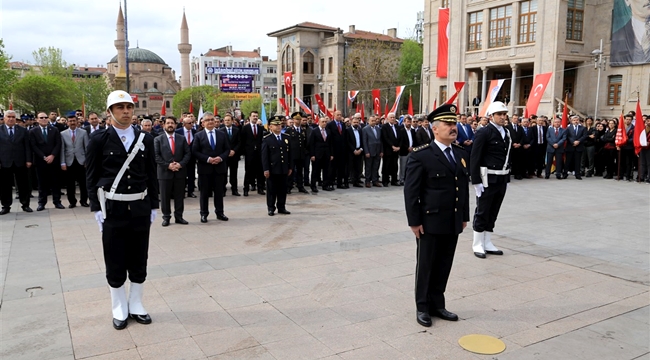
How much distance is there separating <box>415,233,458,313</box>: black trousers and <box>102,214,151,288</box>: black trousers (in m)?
2.78

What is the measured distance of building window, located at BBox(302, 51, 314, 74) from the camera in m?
66.4

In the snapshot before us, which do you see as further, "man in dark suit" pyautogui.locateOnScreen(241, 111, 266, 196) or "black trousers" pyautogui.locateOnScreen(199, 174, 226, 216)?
"man in dark suit" pyautogui.locateOnScreen(241, 111, 266, 196)

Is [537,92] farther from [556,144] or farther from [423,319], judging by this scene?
[423,319]

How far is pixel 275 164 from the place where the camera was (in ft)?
34.1

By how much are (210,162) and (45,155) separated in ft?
13.6

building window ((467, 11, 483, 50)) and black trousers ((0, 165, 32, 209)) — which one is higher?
building window ((467, 11, 483, 50))

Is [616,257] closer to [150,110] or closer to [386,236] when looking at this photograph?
[386,236]

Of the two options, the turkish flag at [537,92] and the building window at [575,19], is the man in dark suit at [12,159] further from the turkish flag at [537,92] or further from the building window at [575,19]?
the building window at [575,19]

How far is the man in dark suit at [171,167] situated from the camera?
9680 mm

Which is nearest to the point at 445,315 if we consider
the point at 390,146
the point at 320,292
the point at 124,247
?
the point at 320,292

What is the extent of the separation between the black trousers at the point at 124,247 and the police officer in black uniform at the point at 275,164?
5455 millimetres

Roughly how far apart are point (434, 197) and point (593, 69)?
112 ft

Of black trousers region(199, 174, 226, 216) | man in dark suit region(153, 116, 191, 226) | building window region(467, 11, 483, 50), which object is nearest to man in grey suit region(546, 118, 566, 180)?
black trousers region(199, 174, 226, 216)

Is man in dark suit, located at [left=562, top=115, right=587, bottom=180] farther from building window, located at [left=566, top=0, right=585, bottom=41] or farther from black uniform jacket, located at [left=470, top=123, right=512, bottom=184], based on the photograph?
building window, located at [left=566, top=0, right=585, bottom=41]
